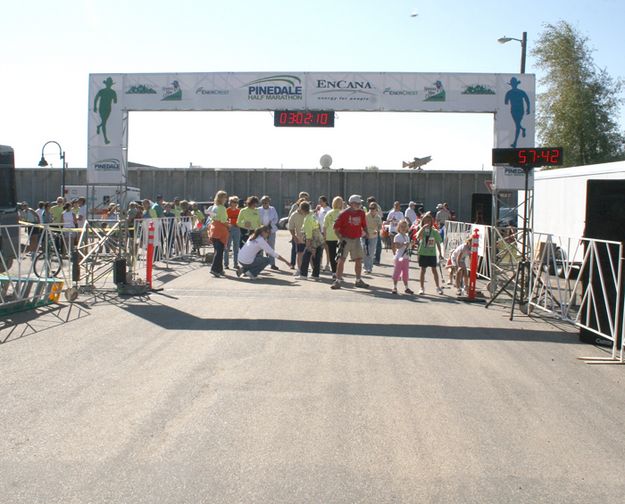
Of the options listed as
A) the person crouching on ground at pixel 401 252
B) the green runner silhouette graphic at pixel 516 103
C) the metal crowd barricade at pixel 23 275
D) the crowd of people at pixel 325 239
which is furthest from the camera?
the green runner silhouette graphic at pixel 516 103

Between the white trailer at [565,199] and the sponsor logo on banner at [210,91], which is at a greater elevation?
the sponsor logo on banner at [210,91]

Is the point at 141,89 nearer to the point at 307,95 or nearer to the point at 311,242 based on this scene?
the point at 307,95

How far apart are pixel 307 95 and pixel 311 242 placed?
3.25 m

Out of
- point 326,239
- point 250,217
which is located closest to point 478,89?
point 326,239

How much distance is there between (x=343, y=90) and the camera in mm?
14742

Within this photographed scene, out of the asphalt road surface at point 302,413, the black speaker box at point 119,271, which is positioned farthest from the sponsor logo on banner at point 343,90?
the asphalt road surface at point 302,413

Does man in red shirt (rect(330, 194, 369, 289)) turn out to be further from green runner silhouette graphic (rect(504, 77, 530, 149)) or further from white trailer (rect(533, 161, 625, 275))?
white trailer (rect(533, 161, 625, 275))

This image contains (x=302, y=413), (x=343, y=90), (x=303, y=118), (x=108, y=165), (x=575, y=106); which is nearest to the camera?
(x=302, y=413)

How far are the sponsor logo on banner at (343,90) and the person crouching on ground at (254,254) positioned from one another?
3182mm

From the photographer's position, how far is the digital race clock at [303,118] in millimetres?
14812

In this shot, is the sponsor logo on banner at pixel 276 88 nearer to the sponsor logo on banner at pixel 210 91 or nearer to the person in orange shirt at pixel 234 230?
the sponsor logo on banner at pixel 210 91

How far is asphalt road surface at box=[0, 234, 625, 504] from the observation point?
14.1ft

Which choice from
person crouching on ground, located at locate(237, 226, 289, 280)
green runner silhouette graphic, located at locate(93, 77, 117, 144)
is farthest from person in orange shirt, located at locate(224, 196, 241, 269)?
green runner silhouette graphic, located at locate(93, 77, 117, 144)

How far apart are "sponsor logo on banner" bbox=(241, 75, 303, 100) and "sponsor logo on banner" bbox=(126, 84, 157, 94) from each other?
6.61 ft
